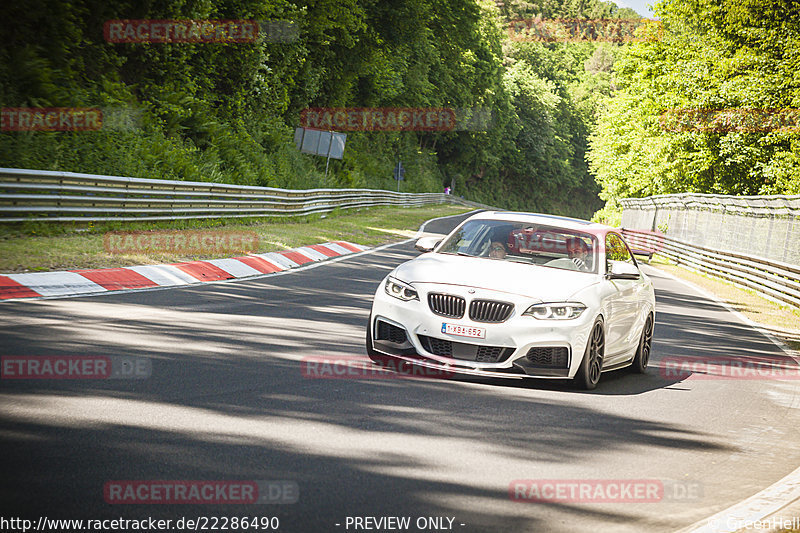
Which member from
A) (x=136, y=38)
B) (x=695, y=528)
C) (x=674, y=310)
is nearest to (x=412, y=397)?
(x=695, y=528)

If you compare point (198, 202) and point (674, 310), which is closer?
point (674, 310)

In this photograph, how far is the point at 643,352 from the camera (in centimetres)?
987

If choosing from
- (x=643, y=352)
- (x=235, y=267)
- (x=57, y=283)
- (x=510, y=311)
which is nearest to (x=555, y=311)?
(x=510, y=311)

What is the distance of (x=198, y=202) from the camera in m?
20.9

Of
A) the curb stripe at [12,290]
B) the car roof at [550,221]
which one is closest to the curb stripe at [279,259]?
the curb stripe at [12,290]

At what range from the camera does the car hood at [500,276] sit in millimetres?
7828

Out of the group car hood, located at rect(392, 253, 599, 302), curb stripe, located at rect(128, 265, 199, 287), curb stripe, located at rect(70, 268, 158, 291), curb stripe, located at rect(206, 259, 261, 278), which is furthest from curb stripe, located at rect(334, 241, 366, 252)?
car hood, located at rect(392, 253, 599, 302)

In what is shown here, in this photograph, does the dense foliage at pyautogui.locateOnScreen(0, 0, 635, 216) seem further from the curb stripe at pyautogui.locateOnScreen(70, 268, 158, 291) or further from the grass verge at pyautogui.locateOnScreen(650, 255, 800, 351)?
the grass verge at pyautogui.locateOnScreen(650, 255, 800, 351)

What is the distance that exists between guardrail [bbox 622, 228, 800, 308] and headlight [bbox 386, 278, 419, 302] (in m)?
15.4

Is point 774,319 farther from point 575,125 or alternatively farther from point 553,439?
point 575,125

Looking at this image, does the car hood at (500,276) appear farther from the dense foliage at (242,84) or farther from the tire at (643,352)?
the dense foliage at (242,84)

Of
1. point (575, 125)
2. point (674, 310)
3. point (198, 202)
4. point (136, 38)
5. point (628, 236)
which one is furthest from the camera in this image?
point (575, 125)

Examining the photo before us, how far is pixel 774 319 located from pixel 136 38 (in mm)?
18516

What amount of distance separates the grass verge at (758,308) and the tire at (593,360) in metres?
6.97
